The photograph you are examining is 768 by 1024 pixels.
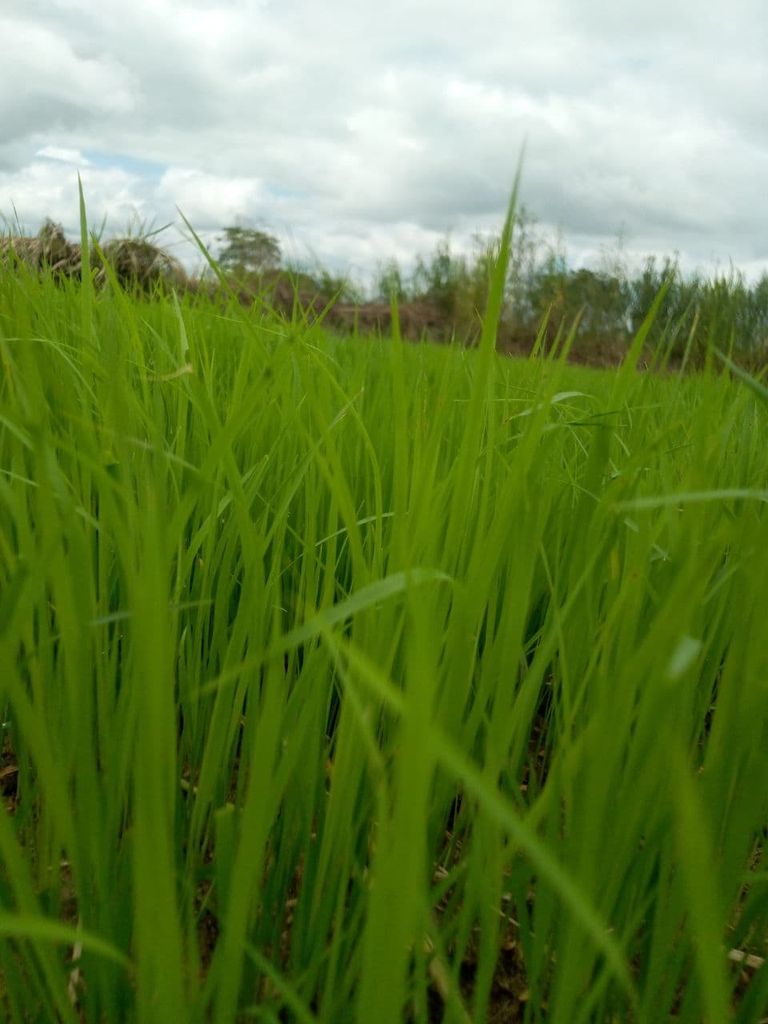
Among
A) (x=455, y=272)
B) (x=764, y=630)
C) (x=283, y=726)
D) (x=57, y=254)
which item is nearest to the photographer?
(x=764, y=630)

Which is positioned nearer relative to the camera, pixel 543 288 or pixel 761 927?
pixel 761 927

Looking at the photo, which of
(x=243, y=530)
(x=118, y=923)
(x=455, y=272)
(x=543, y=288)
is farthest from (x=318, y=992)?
(x=455, y=272)

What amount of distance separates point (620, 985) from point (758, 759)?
0.57 feet

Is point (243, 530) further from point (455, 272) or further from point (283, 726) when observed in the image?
point (455, 272)

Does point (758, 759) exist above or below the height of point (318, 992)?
above

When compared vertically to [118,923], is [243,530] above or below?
above

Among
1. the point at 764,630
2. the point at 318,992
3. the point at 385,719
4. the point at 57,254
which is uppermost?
the point at 57,254

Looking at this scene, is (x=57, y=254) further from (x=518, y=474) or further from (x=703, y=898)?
(x=703, y=898)

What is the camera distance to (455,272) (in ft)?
32.9

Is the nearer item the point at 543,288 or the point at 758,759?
the point at 758,759

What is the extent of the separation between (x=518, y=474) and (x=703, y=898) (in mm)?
279

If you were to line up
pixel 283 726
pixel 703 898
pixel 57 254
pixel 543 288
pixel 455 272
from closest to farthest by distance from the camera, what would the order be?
pixel 703 898 → pixel 283 726 → pixel 57 254 → pixel 543 288 → pixel 455 272

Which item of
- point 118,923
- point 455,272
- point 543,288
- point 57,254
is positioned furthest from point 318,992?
point 455,272

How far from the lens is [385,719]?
0.60 meters
